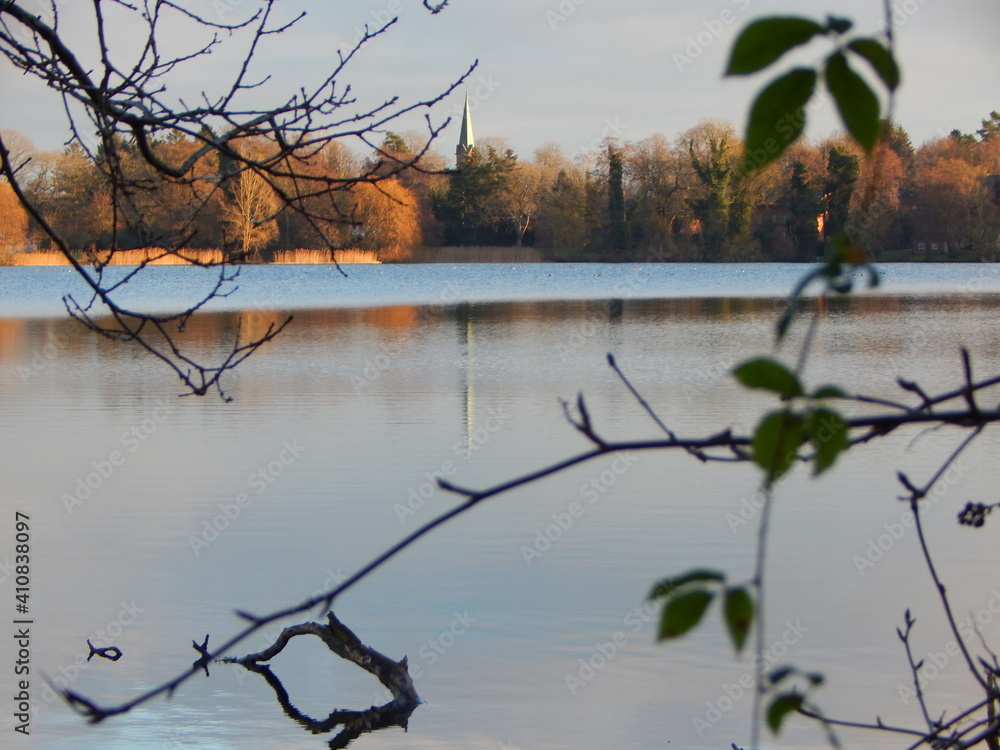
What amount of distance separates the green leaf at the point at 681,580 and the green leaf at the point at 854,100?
0.86 ft

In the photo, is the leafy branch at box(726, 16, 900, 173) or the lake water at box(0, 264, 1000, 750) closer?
the leafy branch at box(726, 16, 900, 173)

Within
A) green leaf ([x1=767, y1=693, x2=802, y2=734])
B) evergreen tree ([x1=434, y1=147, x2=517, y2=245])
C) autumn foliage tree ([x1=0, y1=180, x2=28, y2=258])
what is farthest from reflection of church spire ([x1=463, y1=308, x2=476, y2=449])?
evergreen tree ([x1=434, y1=147, x2=517, y2=245])

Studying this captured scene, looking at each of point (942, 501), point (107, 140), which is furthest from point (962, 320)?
point (107, 140)

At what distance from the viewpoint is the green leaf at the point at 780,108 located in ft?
2.04

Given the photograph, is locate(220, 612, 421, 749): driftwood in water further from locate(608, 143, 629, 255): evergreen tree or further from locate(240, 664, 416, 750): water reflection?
locate(608, 143, 629, 255): evergreen tree

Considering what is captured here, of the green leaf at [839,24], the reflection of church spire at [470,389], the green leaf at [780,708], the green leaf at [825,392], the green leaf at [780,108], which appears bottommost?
the reflection of church spire at [470,389]

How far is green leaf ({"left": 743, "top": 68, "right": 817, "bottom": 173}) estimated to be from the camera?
62 cm

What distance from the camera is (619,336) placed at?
969 inches

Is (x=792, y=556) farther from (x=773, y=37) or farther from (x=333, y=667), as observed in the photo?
(x=773, y=37)

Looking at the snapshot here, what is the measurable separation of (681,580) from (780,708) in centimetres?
15

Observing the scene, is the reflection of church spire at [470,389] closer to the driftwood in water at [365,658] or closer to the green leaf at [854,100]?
the driftwood in water at [365,658]

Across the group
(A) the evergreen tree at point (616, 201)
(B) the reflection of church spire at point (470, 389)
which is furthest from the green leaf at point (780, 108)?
(A) the evergreen tree at point (616, 201)

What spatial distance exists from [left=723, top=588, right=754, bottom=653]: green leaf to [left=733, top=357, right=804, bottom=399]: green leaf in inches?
4.5

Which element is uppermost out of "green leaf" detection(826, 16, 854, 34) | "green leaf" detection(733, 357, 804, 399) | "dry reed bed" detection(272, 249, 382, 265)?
"dry reed bed" detection(272, 249, 382, 265)
